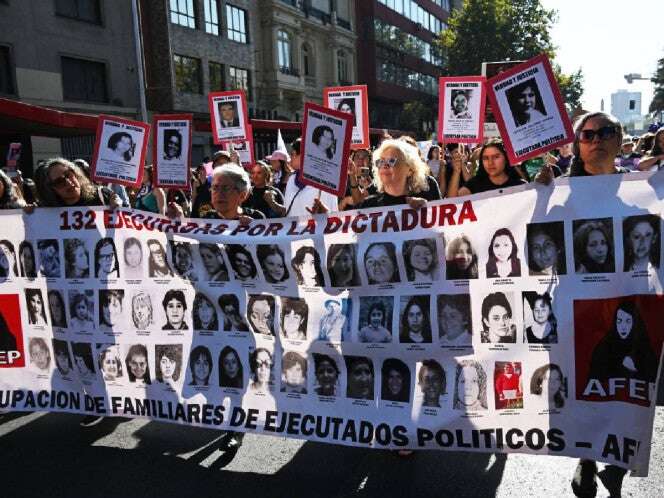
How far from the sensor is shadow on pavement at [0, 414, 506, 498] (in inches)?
124

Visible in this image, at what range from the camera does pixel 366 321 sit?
125 inches

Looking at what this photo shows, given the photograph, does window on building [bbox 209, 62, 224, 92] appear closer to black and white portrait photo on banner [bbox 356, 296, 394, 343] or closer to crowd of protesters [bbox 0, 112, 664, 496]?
crowd of protesters [bbox 0, 112, 664, 496]

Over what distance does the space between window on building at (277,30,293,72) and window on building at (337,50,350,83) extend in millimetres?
6774

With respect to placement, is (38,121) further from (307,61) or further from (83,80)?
(307,61)

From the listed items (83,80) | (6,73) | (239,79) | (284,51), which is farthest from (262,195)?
(284,51)

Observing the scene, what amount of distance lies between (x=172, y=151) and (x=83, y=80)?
783 inches

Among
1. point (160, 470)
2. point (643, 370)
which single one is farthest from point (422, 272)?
point (160, 470)

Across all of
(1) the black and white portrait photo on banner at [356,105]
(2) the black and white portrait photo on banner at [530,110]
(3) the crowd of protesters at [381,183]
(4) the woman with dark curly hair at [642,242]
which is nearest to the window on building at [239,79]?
(1) the black and white portrait photo on banner at [356,105]

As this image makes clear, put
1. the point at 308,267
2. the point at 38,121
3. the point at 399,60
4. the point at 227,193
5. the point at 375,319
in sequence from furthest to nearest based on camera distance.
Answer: the point at 399,60 < the point at 38,121 < the point at 227,193 < the point at 308,267 < the point at 375,319

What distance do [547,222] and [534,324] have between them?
19.8 inches

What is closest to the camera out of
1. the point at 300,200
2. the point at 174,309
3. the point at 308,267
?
the point at 308,267

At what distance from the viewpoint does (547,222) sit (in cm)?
285

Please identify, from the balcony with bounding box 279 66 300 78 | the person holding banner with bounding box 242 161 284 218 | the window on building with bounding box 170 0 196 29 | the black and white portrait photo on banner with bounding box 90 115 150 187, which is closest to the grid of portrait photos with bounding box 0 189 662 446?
the black and white portrait photo on banner with bounding box 90 115 150 187

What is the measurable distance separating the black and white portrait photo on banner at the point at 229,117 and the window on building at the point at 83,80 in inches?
634
